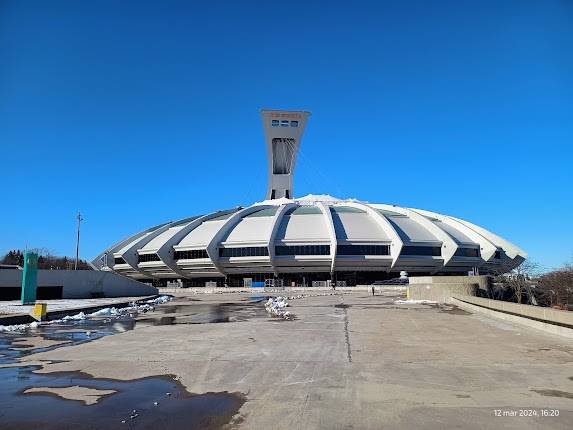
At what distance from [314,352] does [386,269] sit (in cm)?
6432

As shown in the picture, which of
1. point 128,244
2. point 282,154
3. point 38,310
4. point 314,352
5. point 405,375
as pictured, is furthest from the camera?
point 282,154

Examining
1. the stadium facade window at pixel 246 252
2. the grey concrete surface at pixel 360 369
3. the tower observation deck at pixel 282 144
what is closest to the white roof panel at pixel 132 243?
the stadium facade window at pixel 246 252

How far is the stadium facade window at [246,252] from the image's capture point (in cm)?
7206

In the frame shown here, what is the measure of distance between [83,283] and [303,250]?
3656 centimetres

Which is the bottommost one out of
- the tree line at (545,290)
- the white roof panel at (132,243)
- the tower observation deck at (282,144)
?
the tree line at (545,290)

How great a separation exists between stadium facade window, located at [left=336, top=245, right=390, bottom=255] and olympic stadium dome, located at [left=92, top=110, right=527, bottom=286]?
0.15 metres

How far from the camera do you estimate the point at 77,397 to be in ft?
23.2

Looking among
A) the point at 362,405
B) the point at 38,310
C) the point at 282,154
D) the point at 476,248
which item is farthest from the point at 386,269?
the point at 362,405

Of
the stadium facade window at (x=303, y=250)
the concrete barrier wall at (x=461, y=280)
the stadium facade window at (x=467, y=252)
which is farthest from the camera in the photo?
the stadium facade window at (x=467, y=252)

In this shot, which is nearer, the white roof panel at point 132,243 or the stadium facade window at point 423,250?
the stadium facade window at point 423,250

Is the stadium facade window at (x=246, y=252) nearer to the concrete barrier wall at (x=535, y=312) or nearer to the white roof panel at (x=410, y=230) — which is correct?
the white roof panel at (x=410, y=230)

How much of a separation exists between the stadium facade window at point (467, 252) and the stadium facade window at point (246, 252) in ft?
97.0

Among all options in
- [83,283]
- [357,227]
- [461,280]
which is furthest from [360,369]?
[357,227]

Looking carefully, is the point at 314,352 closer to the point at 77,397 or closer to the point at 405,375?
the point at 405,375
